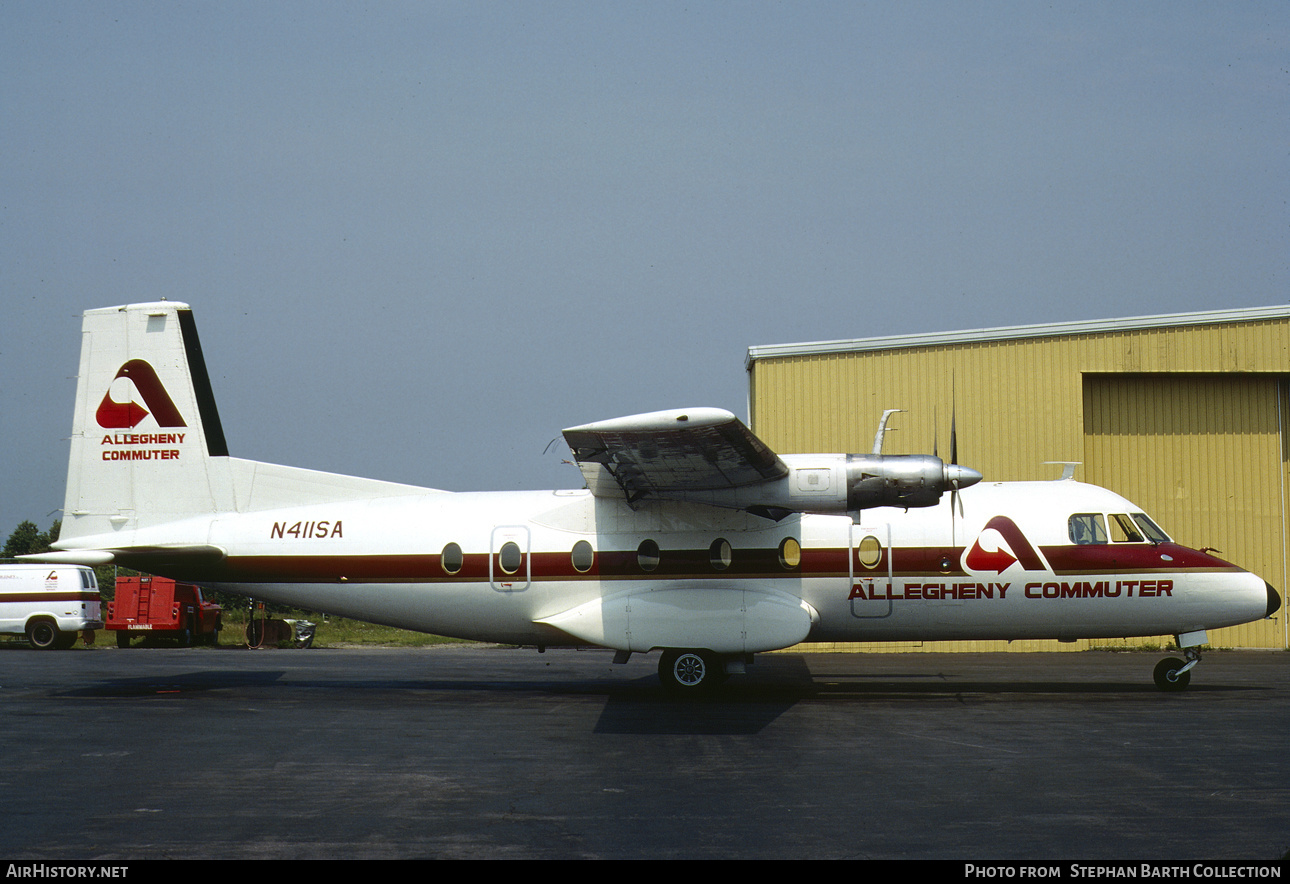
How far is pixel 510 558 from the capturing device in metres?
15.7

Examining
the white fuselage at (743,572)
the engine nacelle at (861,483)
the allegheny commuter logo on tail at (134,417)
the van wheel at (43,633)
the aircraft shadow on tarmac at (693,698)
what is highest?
the allegheny commuter logo on tail at (134,417)

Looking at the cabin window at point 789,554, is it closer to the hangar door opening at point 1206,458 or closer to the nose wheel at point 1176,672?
the nose wheel at point 1176,672

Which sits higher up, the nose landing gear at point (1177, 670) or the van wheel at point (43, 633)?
the nose landing gear at point (1177, 670)

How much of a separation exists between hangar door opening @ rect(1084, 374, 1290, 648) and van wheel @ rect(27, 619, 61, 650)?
27.5 metres

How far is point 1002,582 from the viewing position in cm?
1518

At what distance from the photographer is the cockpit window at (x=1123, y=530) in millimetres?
15359

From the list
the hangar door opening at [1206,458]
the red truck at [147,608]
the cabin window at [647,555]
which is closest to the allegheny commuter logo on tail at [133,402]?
the cabin window at [647,555]

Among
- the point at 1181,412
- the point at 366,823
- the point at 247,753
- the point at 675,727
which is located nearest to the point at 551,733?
the point at 675,727

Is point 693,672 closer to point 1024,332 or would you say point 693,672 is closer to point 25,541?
point 1024,332

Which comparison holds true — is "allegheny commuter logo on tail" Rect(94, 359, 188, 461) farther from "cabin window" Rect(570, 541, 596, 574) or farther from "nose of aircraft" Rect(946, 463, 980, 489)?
"nose of aircraft" Rect(946, 463, 980, 489)

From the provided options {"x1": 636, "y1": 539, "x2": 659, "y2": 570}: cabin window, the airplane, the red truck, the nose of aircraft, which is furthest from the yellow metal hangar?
the red truck

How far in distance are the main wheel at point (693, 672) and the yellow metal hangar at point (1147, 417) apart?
39.5ft

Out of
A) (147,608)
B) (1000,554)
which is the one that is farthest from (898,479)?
(147,608)

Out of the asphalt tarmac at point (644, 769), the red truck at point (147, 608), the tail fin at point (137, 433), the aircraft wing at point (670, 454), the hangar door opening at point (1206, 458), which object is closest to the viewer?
the asphalt tarmac at point (644, 769)
